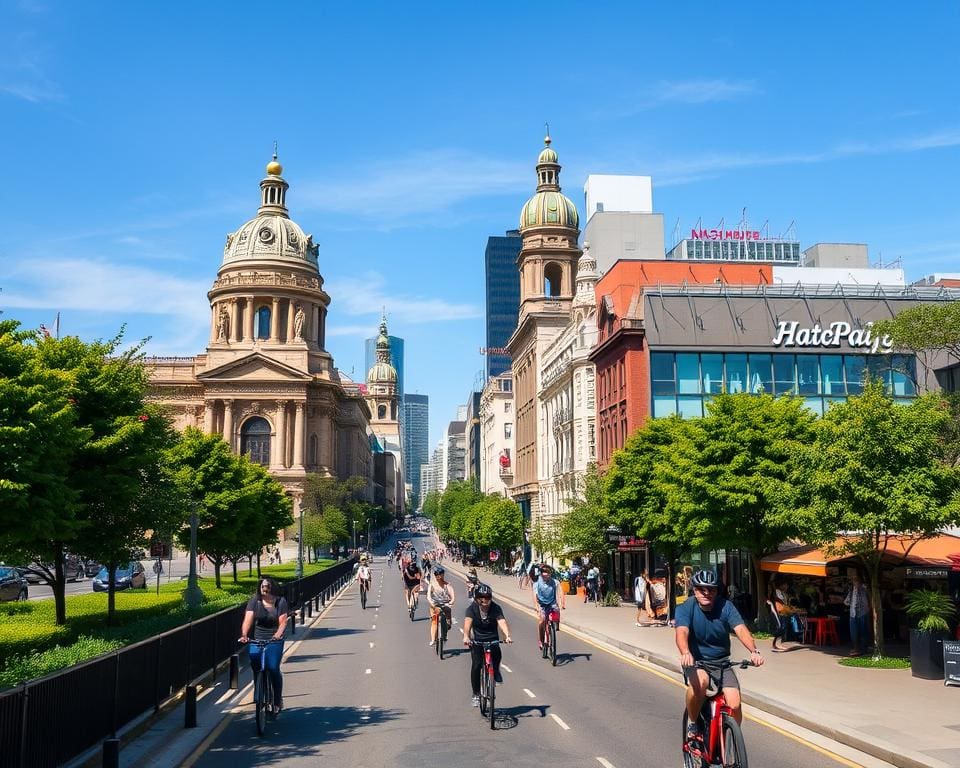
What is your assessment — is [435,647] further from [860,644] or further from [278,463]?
[278,463]

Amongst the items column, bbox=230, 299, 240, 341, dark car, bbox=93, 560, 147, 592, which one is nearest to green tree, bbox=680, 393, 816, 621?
dark car, bbox=93, 560, 147, 592

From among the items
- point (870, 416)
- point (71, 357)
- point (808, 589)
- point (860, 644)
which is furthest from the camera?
point (808, 589)

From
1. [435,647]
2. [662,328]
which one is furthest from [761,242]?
[435,647]

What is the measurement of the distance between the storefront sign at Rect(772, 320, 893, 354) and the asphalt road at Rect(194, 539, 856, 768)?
27.8 metres

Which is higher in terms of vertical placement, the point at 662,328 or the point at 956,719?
the point at 662,328

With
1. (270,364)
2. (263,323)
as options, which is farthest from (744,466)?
(263,323)

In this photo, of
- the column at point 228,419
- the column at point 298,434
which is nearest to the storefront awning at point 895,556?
the column at point 298,434

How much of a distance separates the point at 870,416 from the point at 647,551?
1055 inches

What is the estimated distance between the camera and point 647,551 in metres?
47.2

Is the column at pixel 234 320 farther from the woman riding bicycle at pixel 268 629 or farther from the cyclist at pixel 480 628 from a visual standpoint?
the cyclist at pixel 480 628

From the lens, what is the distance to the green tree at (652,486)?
1276 inches

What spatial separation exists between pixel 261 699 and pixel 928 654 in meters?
13.2

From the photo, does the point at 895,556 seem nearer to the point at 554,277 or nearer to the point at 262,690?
the point at 262,690

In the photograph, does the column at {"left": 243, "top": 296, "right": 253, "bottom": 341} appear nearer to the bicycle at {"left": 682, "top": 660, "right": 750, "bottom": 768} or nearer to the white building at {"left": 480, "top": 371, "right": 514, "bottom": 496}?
the white building at {"left": 480, "top": 371, "right": 514, "bottom": 496}
